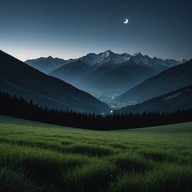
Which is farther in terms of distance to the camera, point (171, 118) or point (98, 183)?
point (171, 118)

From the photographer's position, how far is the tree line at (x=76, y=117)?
4680 inches

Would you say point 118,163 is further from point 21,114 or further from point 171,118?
point 171,118

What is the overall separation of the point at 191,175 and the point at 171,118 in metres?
149

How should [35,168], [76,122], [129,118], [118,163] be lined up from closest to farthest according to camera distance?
[35,168] → [118,163] → [76,122] → [129,118]

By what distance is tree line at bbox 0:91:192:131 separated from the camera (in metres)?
119

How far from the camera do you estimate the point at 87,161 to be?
6441 mm

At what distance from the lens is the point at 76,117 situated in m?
134

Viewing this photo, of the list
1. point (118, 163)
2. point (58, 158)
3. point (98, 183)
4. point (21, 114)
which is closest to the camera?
point (98, 183)

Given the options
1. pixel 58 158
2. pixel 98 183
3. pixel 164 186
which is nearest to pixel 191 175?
pixel 164 186

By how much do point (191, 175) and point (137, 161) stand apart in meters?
1.96

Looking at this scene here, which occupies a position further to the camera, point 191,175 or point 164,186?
point 191,175

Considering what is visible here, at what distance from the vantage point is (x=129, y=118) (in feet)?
467

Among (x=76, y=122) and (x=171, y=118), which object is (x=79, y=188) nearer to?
(x=76, y=122)

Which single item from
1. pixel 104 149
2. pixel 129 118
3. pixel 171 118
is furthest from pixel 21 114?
pixel 104 149
